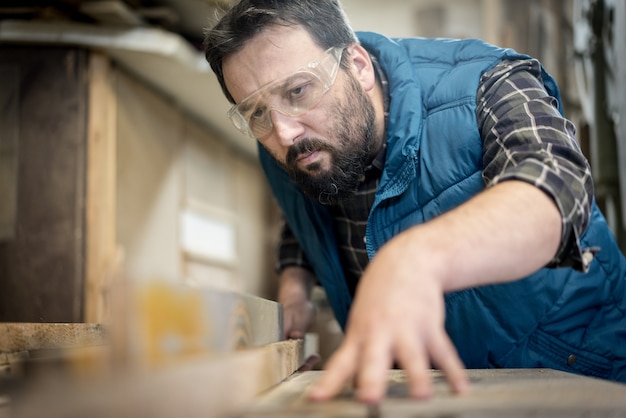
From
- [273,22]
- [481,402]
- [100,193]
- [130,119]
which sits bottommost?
[481,402]

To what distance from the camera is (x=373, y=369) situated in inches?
33.6

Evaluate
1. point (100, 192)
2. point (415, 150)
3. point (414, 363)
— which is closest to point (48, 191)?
point (100, 192)

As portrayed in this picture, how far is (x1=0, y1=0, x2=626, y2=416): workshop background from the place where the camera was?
3.95m

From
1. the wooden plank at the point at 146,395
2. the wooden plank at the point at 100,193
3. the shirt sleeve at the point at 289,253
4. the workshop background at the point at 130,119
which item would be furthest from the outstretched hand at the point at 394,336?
the wooden plank at the point at 100,193

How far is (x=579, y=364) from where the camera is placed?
1.75 meters

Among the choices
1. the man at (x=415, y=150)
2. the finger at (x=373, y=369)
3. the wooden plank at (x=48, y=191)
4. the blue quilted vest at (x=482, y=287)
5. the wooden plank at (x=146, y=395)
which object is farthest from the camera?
the wooden plank at (x=48, y=191)

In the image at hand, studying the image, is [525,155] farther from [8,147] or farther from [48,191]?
[8,147]

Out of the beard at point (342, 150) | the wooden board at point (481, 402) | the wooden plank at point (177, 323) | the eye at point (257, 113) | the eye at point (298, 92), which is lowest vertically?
the wooden board at point (481, 402)

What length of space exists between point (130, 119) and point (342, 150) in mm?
3477

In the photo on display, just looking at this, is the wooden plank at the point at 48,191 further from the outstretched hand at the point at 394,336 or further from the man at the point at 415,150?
the outstretched hand at the point at 394,336

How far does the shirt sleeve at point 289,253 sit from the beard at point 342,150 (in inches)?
20.7

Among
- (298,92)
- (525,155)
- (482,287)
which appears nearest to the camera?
(525,155)

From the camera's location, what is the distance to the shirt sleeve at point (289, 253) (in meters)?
2.42

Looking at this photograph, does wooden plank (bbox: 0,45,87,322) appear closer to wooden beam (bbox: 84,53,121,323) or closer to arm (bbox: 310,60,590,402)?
wooden beam (bbox: 84,53,121,323)
